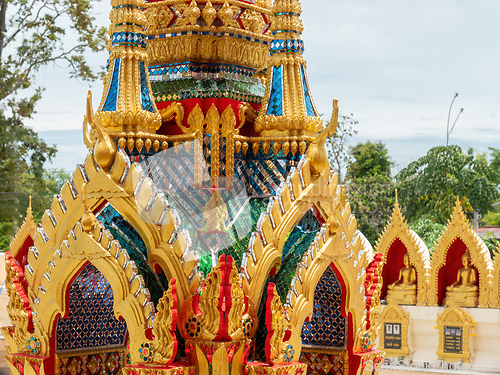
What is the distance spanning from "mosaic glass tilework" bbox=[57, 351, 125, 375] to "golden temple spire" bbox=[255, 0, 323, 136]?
5.85ft

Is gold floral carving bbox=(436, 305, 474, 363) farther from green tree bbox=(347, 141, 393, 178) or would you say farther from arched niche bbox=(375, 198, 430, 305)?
green tree bbox=(347, 141, 393, 178)

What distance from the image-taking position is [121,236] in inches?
149

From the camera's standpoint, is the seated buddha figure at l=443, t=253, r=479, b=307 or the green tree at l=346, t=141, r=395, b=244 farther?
the green tree at l=346, t=141, r=395, b=244

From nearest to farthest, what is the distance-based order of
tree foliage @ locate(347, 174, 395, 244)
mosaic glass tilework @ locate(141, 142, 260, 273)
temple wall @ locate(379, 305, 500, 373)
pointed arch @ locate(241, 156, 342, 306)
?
pointed arch @ locate(241, 156, 342, 306) → mosaic glass tilework @ locate(141, 142, 260, 273) → temple wall @ locate(379, 305, 500, 373) → tree foliage @ locate(347, 174, 395, 244)

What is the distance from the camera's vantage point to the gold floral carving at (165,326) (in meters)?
3.32

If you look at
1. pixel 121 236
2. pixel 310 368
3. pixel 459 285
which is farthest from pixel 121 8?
pixel 459 285

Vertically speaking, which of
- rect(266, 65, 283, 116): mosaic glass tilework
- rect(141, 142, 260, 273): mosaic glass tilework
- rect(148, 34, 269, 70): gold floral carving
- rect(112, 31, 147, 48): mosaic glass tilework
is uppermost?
rect(148, 34, 269, 70): gold floral carving

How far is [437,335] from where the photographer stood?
13.8 m

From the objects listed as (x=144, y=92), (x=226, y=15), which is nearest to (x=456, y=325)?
(x=226, y=15)

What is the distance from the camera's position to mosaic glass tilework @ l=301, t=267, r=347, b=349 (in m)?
4.23

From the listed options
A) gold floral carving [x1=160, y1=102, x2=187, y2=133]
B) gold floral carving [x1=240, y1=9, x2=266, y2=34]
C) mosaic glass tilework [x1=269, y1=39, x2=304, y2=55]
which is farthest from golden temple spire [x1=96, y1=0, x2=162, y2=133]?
mosaic glass tilework [x1=269, y1=39, x2=304, y2=55]

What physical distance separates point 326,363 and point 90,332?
153 cm

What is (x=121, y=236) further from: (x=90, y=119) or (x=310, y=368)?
(x=310, y=368)

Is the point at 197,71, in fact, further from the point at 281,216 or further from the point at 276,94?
the point at 281,216
